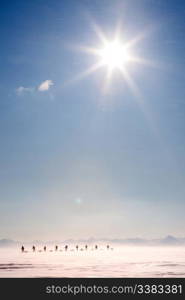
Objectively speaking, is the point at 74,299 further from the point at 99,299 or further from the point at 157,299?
the point at 157,299

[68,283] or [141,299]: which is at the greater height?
[68,283]

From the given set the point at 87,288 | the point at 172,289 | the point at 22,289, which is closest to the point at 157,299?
the point at 172,289

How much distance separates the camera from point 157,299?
65.8 feet

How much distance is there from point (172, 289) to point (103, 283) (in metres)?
4.45

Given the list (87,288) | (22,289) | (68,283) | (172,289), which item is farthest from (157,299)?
(22,289)

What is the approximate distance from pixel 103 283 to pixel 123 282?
1.45 metres

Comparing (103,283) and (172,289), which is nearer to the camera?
(172,289)

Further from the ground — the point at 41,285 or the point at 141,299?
the point at 41,285

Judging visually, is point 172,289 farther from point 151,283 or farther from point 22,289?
point 22,289

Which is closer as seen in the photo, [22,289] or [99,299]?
[99,299]

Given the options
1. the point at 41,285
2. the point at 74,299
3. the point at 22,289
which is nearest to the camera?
the point at 74,299

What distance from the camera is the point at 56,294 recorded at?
68.2 ft

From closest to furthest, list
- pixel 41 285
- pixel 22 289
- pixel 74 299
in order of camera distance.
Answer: pixel 74 299, pixel 22 289, pixel 41 285

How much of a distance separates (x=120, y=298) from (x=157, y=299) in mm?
2001
